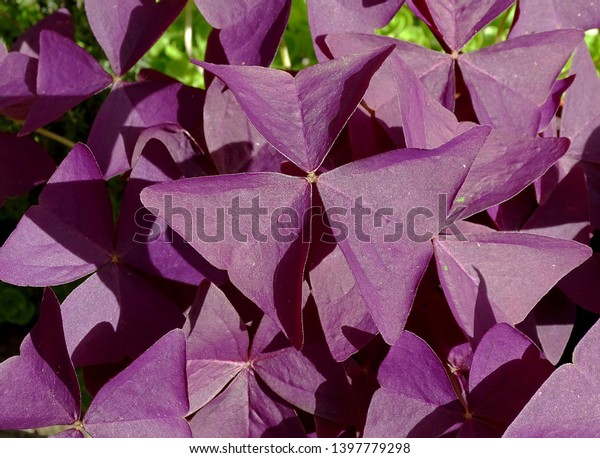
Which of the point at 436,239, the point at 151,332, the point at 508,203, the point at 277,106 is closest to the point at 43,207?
the point at 151,332

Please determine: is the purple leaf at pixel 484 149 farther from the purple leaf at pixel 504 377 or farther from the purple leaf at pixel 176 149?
the purple leaf at pixel 176 149

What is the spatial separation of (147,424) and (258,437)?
0.44ft

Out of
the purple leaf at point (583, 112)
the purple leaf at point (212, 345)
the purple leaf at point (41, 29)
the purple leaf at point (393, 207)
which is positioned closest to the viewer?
the purple leaf at point (393, 207)

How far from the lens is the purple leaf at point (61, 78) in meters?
0.78

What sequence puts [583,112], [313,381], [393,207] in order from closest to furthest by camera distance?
[393,207] → [313,381] → [583,112]

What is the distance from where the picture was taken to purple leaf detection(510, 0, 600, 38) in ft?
2.58

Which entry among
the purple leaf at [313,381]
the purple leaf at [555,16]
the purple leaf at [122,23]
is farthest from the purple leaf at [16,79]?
the purple leaf at [555,16]

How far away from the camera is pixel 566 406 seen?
25.1 inches

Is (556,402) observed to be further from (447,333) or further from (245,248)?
(245,248)

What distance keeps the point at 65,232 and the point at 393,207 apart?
382mm

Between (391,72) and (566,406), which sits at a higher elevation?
(391,72)

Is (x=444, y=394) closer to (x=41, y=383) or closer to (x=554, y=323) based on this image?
(x=554, y=323)
